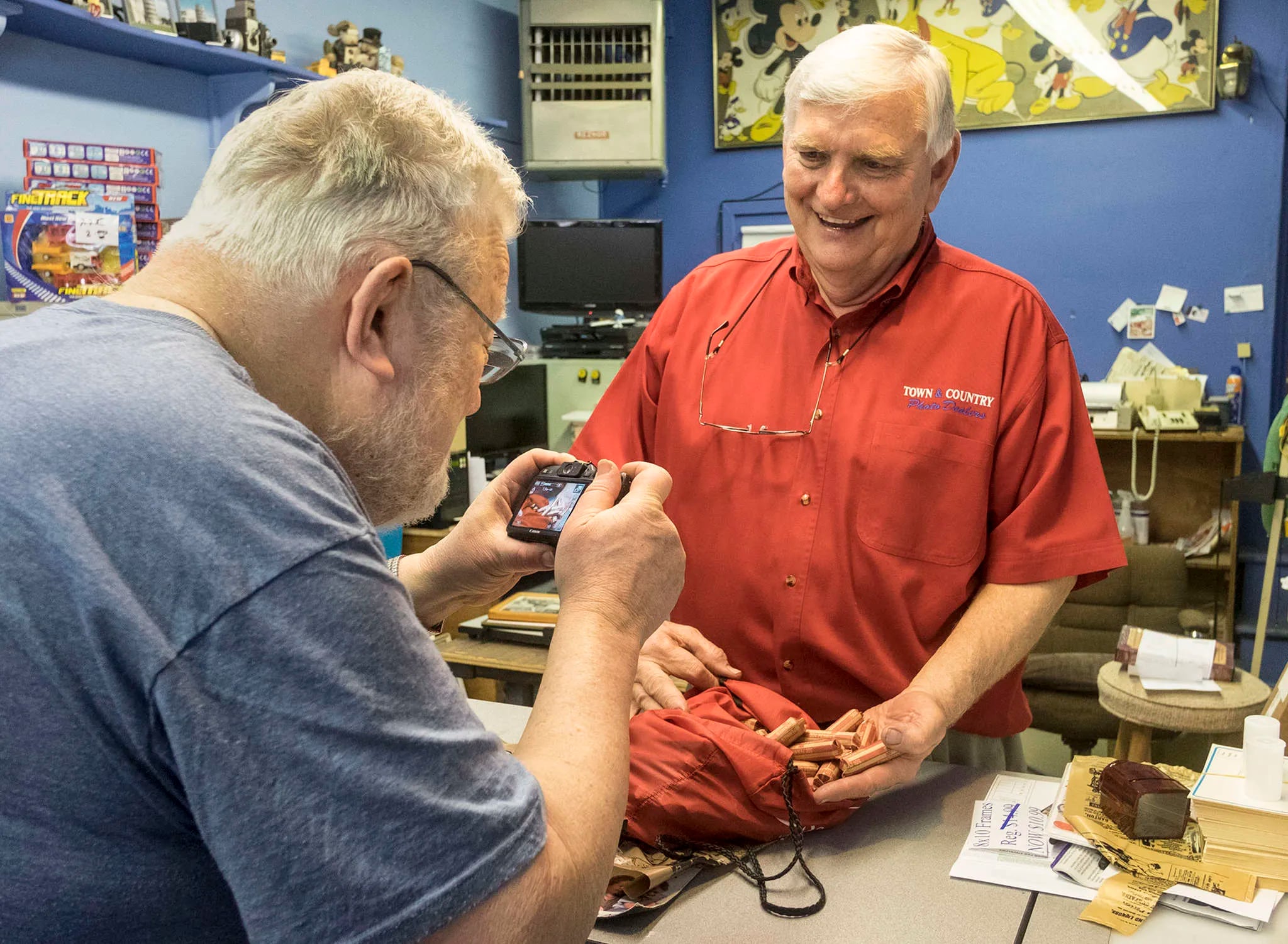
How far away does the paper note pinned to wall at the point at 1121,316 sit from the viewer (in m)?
4.54

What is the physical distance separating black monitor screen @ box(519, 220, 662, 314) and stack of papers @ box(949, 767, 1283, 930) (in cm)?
359

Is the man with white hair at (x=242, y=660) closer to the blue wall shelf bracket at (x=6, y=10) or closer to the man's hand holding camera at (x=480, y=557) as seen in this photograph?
the man's hand holding camera at (x=480, y=557)

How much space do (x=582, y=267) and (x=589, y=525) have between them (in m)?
3.81

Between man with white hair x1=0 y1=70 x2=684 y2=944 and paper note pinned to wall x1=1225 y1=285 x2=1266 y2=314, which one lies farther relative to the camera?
paper note pinned to wall x1=1225 y1=285 x2=1266 y2=314

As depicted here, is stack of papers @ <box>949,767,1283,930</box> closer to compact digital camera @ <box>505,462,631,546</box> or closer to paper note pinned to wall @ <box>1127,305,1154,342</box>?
compact digital camera @ <box>505,462,631,546</box>

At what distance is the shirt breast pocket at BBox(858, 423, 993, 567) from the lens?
1636 millimetres

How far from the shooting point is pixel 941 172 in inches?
70.8

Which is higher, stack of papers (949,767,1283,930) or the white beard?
the white beard

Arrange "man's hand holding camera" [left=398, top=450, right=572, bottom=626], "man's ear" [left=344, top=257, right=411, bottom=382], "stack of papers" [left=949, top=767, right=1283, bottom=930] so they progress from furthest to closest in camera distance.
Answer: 1. "man's hand holding camera" [left=398, top=450, right=572, bottom=626]
2. "stack of papers" [left=949, top=767, right=1283, bottom=930]
3. "man's ear" [left=344, top=257, right=411, bottom=382]

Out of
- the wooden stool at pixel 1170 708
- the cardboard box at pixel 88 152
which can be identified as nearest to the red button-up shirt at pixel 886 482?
the wooden stool at pixel 1170 708

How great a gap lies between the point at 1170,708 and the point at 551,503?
85.0 inches

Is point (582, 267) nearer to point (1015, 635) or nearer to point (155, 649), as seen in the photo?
point (1015, 635)

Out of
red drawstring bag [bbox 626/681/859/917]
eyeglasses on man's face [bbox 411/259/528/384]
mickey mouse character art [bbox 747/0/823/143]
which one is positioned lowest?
red drawstring bag [bbox 626/681/859/917]

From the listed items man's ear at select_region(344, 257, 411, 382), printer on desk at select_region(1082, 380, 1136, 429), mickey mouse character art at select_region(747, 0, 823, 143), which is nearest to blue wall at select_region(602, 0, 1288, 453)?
printer on desk at select_region(1082, 380, 1136, 429)
